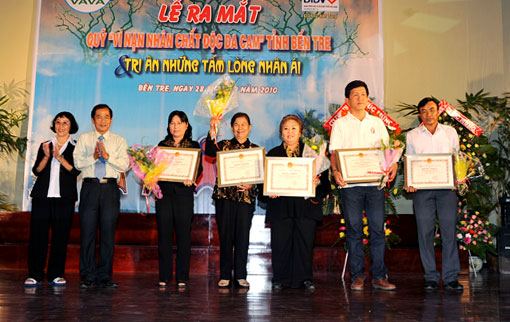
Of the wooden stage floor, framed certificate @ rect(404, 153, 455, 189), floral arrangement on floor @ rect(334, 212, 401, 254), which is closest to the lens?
the wooden stage floor

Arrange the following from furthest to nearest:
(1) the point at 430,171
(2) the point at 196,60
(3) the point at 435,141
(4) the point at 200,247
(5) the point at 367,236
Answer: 1. (2) the point at 196,60
2. (4) the point at 200,247
3. (5) the point at 367,236
4. (3) the point at 435,141
5. (1) the point at 430,171

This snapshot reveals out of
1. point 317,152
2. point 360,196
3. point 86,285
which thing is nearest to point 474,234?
point 360,196

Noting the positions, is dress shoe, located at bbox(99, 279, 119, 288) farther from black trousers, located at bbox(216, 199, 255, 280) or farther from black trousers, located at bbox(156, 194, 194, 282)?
black trousers, located at bbox(216, 199, 255, 280)

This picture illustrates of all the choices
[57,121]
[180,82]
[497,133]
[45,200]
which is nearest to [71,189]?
Answer: [45,200]

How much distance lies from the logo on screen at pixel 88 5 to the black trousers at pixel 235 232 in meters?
3.76

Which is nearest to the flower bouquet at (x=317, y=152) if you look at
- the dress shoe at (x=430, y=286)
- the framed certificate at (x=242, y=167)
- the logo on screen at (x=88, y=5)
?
the framed certificate at (x=242, y=167)

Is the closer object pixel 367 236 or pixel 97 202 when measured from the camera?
pixel 97 202

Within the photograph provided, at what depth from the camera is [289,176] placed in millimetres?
3961

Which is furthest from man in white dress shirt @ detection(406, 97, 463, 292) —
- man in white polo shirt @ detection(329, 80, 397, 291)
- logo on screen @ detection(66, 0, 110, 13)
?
logo on screen @ detection(66, 0, 110, 13)

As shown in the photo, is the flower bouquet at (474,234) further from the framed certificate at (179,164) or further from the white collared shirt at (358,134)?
the framed certificate at (179,164)

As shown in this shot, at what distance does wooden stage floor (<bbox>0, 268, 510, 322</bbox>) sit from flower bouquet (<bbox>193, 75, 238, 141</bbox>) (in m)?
1.33

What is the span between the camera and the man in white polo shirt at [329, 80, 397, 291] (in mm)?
4020

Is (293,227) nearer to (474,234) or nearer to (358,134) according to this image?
(358,134)

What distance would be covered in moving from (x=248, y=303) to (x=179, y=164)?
129cm
